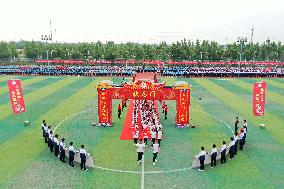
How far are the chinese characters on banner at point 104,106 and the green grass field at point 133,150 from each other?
843 mm

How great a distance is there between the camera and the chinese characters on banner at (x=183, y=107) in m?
24.3

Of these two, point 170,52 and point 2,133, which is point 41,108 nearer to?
point 2,133

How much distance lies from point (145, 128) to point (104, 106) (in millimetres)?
4150

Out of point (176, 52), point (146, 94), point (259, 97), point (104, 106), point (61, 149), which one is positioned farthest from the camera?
point (176, 52)

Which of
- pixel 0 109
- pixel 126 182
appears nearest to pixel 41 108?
pixel 0 109

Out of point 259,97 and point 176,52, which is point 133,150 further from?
→ point 176,52

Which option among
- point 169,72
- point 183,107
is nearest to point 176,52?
point 169,72

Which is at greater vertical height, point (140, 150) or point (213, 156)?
point (140, 150)

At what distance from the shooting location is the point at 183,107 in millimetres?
24469

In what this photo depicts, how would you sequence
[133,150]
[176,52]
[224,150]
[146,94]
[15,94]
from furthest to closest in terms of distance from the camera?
1. [176,52]
2. [146,94]
3. [15,94]
4. [133,150]
5. [224,150]

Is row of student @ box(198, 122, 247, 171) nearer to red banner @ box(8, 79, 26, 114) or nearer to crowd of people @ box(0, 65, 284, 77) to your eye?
red banner @ box(8, 79, 26, 114)

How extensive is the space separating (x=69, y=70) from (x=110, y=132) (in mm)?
39501

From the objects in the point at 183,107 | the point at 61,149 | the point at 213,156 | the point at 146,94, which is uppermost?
the point at 146,94

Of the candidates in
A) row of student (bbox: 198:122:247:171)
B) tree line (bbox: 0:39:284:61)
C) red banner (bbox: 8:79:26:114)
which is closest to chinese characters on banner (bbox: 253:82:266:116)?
row of student (bbox: 198:122:247:171)
